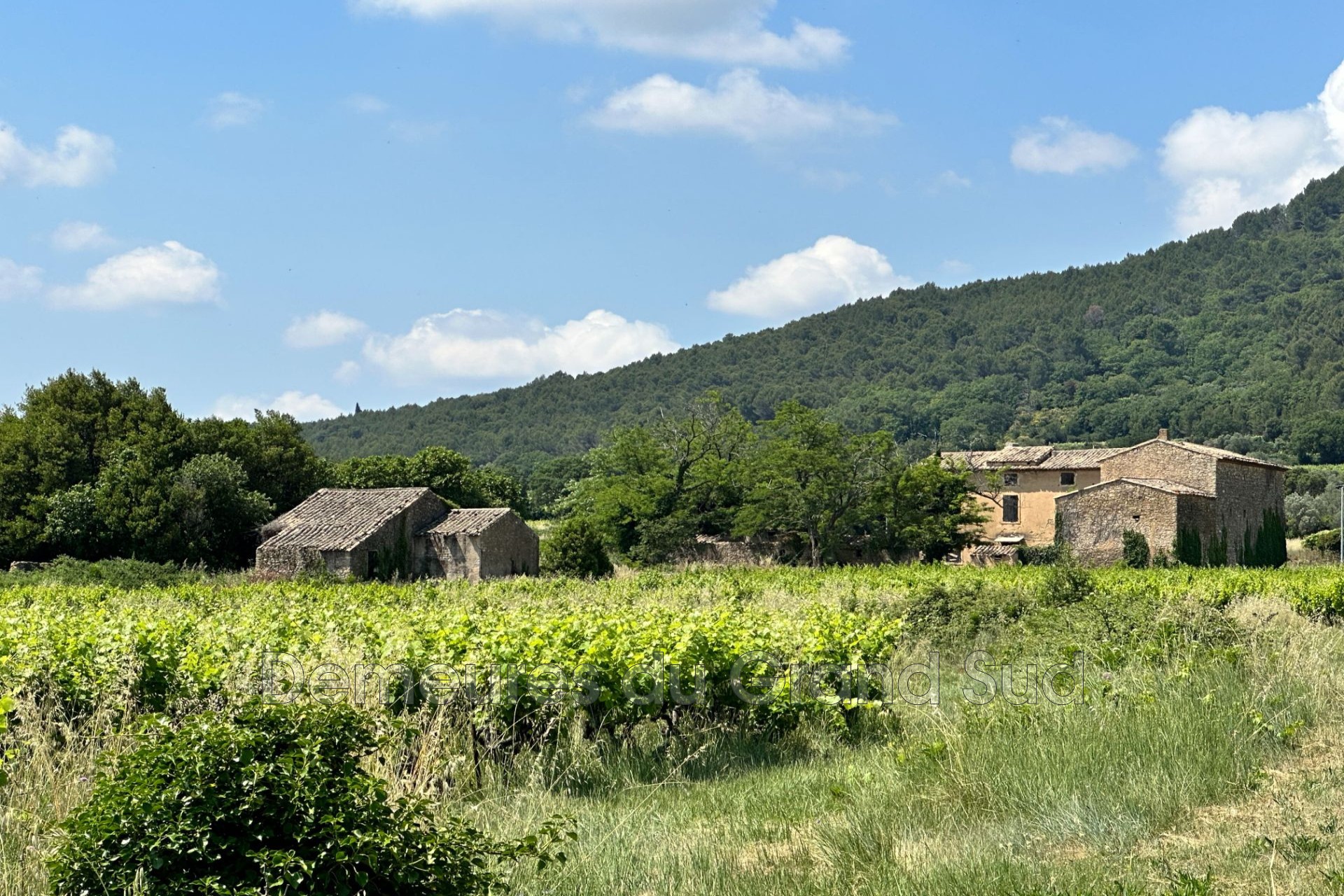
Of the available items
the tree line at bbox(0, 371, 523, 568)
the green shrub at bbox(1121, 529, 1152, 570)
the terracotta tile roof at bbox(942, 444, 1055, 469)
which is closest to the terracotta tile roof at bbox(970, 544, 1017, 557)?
the terracotta tile roof at bbox(942, 444, 1055, 469)

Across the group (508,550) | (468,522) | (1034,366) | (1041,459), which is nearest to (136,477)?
(468,522)

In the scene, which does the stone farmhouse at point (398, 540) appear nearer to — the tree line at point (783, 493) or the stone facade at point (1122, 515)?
the tree line at point (783, 493)

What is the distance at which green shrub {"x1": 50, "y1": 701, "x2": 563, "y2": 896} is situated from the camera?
4.33m

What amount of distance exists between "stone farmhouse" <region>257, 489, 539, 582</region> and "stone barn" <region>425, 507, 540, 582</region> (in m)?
0.03

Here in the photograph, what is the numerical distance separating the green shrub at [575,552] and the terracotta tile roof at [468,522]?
2149mm

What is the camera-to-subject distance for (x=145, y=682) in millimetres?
8398

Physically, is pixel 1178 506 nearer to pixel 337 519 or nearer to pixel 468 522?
pixel 468 522

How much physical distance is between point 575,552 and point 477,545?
11.9 ft

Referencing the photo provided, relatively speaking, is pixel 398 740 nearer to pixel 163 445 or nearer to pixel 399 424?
pixel 163 445

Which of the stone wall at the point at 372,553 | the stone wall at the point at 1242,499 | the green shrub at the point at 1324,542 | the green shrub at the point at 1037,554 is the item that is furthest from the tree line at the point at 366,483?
the green shrub at the point at 1324,542

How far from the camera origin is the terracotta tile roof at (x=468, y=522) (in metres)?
41.4

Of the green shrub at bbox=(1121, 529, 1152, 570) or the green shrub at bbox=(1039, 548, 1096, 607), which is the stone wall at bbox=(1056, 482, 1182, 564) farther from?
the green shrub at bbox=(1039, 548, 1096, 607)

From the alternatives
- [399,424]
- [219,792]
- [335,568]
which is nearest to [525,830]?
[219,792]

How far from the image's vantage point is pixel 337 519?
1660 inches
